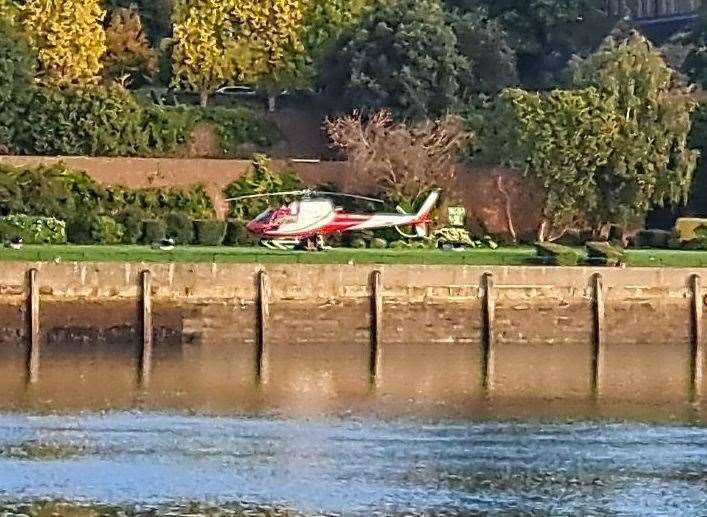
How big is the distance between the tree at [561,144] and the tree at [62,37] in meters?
17.8

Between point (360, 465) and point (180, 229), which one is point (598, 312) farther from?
point (360, 465)

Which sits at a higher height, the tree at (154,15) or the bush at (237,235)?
the tree at (154,15)

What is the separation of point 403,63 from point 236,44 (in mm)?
7775

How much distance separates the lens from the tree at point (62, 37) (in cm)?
7594

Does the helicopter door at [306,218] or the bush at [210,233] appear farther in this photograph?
the bush at [210,233]

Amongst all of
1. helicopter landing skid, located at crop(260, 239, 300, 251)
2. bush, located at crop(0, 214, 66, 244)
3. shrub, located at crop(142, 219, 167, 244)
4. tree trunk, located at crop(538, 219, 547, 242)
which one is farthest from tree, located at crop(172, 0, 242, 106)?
helicopter landing skid, located at crop(260, 239, 300, 251)

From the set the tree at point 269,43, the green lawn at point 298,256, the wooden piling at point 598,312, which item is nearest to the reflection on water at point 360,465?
the wooden piling at point 598,312

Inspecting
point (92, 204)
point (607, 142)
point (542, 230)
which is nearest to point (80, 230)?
point (92, 204)

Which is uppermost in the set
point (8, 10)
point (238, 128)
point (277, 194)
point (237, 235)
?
point (8, 10)

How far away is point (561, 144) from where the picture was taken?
6462 centimetres

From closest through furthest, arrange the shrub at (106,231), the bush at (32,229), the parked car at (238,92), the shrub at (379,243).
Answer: the bush at (32,229), the shrub at (379,243), the shrub at (106,231), the parked car at (238,92)

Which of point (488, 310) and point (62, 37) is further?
point (62, 37)

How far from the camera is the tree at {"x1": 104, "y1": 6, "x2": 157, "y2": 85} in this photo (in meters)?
78.9

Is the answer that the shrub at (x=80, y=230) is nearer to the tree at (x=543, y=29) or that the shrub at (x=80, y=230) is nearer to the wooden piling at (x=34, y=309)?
the wooden piling at (x=34, y=309)
